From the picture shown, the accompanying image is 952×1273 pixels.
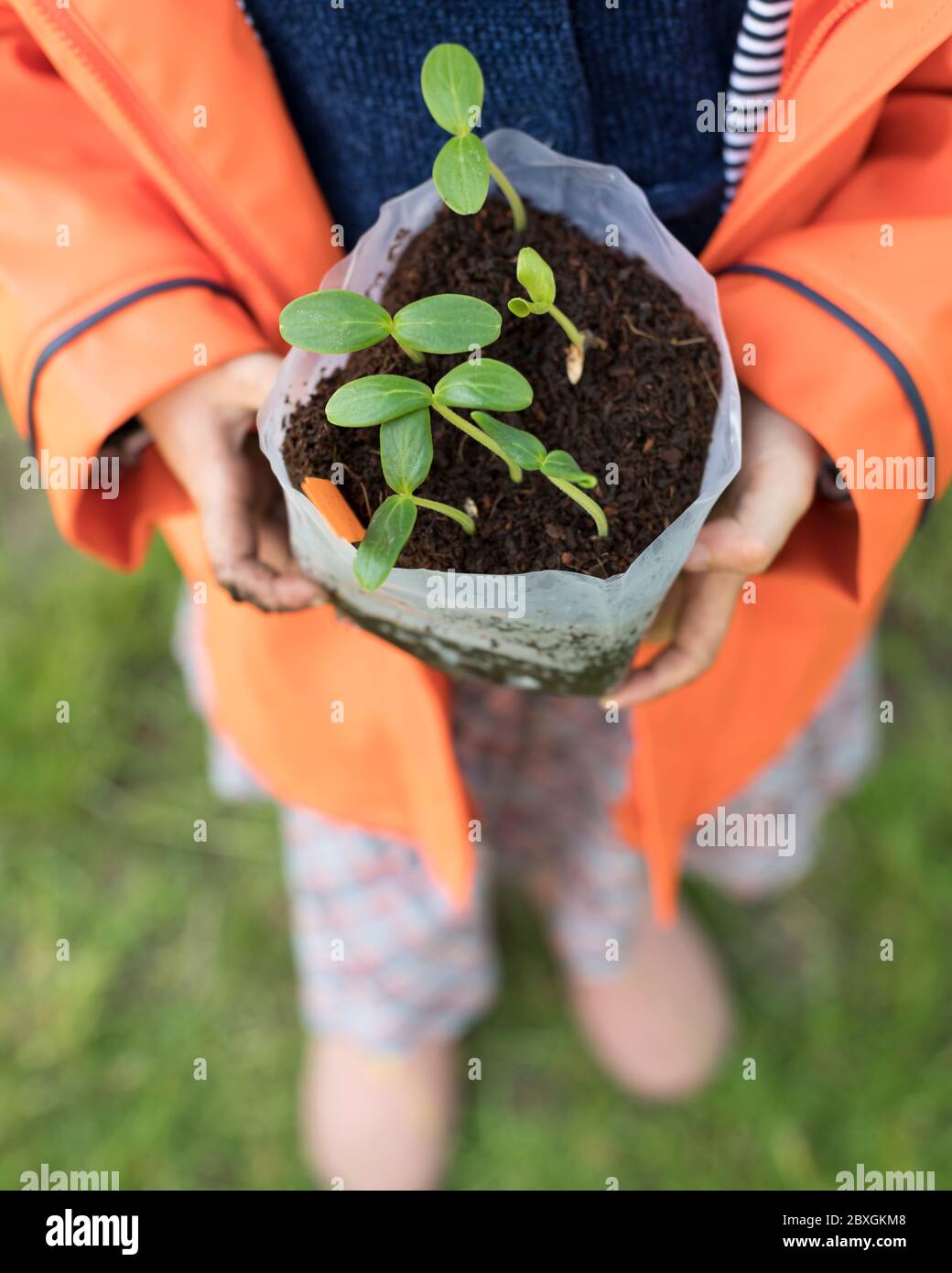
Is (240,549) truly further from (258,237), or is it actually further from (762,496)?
(762,496)

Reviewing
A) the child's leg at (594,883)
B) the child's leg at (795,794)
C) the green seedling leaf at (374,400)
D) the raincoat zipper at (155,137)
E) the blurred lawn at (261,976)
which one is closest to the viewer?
the green seedling leaf at (374,400)

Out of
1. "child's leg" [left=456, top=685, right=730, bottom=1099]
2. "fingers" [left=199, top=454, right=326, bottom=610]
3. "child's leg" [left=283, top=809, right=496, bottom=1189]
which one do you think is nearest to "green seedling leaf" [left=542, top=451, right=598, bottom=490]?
"fingers" [left=199, top=454, right=326, bottom=610]

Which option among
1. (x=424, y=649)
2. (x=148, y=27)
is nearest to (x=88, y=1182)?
(x=424, y=649)

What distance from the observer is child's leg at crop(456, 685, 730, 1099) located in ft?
3.25

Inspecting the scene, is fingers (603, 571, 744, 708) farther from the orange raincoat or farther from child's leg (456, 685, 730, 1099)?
child's leg (456, 685, 730, 1099)

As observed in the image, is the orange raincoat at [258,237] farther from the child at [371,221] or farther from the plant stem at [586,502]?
the plant stem at [586,502]

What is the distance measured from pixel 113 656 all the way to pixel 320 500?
3.90 feet

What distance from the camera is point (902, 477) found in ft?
2.14

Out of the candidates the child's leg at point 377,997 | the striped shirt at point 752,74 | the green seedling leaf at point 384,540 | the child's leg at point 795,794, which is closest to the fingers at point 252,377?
the green seedling leaf at point 384,540

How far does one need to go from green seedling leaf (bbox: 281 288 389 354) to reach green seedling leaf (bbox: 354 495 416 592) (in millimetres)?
76

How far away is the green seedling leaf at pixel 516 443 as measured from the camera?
1.63 ft

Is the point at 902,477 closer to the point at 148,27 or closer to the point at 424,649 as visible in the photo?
the point at 424,649

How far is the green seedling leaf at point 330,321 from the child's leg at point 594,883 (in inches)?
19.0
